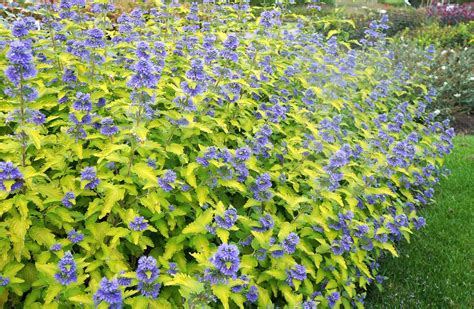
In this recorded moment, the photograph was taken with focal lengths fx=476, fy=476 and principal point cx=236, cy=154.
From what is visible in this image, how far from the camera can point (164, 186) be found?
101 inches

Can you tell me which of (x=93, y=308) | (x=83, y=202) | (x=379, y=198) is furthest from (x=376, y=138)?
(x=93, y=308)

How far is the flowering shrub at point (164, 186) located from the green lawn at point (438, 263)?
1.43 ft

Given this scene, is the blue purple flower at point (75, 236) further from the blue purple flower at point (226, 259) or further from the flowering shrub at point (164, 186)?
the blue purple flower at point (226, 259)

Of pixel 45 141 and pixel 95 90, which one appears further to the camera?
pixel 95 90

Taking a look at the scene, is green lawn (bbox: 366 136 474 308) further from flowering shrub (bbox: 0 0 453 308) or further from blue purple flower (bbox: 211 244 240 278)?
blue purple flower (bbox: 211 244 240 278)

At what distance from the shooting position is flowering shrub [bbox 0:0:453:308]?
7.64 ft

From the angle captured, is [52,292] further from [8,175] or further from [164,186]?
[164,186]

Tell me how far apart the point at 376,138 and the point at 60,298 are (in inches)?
107

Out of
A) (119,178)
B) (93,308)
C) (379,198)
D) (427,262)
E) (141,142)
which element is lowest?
(427,262)

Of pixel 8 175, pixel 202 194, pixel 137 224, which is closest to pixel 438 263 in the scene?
pixel 202 194

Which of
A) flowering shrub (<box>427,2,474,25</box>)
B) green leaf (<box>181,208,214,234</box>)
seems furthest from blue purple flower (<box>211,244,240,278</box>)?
flowering shrub (<box>427,2,474,25</box>)

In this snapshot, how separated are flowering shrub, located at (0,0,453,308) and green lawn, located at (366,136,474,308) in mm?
437

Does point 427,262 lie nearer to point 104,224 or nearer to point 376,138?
point 376,138

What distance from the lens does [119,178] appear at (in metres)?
2.57
